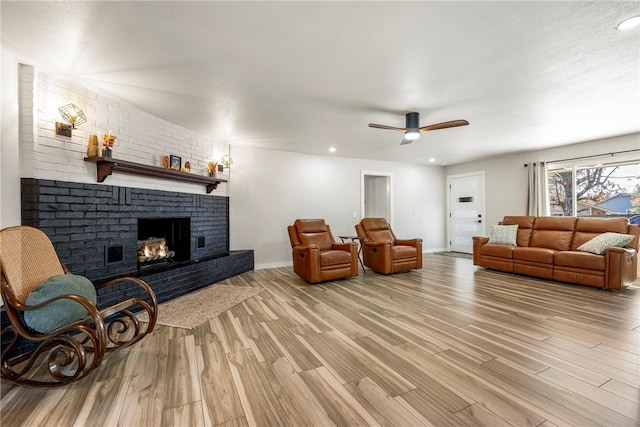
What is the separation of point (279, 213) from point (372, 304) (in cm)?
295

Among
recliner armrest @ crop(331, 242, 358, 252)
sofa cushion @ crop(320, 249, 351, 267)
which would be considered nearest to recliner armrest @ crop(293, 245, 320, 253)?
sofa cushion @ crop(320, 249, 351, 267)

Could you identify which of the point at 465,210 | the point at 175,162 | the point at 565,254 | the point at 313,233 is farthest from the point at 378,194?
the point at 175,162

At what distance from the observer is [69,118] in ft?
8.57

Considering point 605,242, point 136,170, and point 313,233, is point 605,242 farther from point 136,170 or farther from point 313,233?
point 136,170

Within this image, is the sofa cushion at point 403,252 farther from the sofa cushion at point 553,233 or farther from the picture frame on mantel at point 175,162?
the picture frame on mantel at point 175,162

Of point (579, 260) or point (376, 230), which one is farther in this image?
Result: point (376, 230)

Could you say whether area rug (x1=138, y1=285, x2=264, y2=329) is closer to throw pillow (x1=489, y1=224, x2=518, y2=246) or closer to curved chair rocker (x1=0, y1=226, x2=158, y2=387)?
curved chair rocker (x1=0, y1=226, x2=158, y2=387)

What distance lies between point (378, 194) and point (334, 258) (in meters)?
3.71

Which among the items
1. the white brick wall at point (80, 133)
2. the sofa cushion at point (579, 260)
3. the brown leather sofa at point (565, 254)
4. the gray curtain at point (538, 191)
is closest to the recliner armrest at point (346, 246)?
the brown leather sofa at point (565, 254)

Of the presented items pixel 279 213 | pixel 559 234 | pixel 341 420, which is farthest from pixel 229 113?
pixel 559 234

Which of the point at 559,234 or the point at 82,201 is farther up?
the point at 82,201

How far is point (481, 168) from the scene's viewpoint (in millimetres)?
6656

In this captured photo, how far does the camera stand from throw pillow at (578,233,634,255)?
3.70 m

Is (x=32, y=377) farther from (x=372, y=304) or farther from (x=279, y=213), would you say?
(x=279, y=213)
